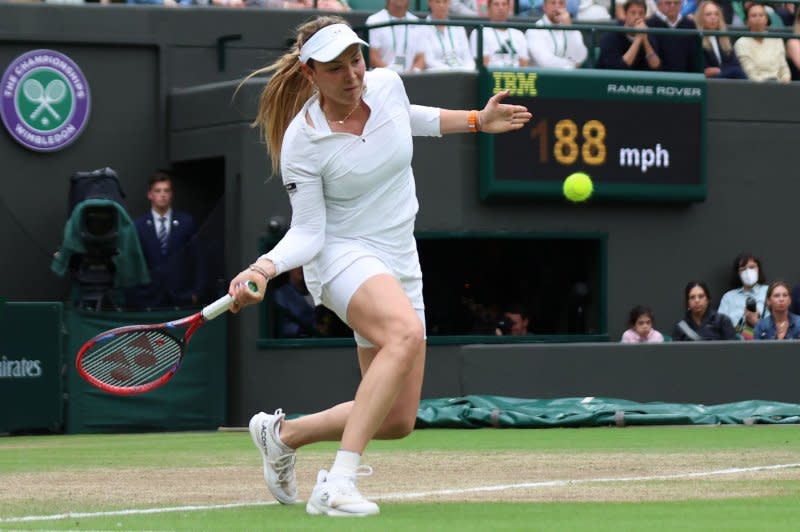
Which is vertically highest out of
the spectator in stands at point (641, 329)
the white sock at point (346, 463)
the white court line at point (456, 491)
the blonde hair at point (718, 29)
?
the blonde hair at point (718, 29)

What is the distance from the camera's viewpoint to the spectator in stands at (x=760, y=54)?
55.9ft

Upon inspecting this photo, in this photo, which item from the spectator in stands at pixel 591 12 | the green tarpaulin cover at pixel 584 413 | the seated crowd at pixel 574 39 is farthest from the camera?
the spectator in stands at pixel 591 12

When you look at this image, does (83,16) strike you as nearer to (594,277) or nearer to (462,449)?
(594,277)

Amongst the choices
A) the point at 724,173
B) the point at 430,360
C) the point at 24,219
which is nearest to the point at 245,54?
the point at 24,219

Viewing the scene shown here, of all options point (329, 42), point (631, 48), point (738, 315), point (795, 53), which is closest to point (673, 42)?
point (631, 48)

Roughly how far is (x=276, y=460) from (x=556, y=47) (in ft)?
32.5

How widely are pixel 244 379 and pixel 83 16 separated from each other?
3842 millimetres

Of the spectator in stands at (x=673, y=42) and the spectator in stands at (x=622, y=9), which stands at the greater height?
the spectator in stands at (x=622, y=9)

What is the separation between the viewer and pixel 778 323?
1543 cm

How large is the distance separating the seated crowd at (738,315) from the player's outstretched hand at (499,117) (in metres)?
8.46

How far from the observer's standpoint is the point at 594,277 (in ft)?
53.9

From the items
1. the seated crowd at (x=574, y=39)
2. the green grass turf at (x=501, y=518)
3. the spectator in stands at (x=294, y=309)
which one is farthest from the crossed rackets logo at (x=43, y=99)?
the green grass turf at (x=501, y=518)

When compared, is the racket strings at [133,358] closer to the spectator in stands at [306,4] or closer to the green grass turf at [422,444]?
the green grass turf at [422,444]

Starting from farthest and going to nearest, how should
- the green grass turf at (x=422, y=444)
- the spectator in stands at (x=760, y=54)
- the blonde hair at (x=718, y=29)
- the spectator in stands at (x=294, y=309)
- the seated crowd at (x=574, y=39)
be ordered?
the spectator in stands at (x=760, y=54) < the blonde hair at (x=718, y=29) < the seated crowd at (x=574, y=39) < the spectator in stands at (x=294, y=309) < the green grass turf at (x=422, y=444)
